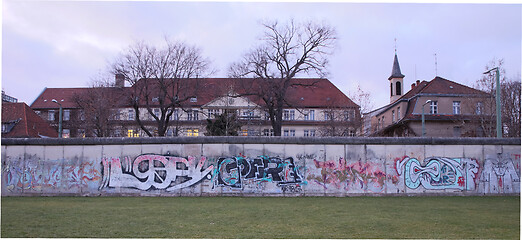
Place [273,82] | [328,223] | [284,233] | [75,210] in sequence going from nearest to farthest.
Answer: [284,233] → [328,223] → [75,210] → [273,82]

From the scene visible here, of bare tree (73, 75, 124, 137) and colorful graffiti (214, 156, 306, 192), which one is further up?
bare tree (73, 75, 124, 137)

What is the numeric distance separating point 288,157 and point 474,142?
8637 millimetres

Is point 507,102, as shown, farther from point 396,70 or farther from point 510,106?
point 396,70

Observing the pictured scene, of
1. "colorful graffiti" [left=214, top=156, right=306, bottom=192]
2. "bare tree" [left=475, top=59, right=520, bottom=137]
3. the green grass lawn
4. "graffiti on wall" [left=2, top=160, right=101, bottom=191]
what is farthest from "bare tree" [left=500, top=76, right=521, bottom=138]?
"graffiti on wall" [left=2, top=160, right=101, bottom=191]

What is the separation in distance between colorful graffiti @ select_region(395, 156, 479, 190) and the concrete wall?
5 centimetres

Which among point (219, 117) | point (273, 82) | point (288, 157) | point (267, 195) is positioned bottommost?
point (267, 195)

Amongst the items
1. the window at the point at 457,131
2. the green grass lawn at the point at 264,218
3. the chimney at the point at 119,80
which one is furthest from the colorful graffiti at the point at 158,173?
the window at the point at 457,131

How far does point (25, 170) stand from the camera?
22094 mm

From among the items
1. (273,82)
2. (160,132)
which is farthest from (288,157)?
(160,132)

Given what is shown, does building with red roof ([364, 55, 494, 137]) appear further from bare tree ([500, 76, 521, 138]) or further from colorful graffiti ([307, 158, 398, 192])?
colorful graffiti ([307, 158, 398, 192])

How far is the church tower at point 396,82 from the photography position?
7419 centimetres

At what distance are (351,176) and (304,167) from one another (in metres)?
2.21

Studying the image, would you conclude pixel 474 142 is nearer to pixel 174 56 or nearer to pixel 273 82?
pixel 273 82

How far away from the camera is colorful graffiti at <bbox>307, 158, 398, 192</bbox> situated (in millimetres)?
21578
